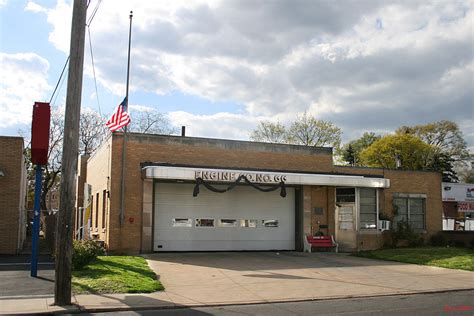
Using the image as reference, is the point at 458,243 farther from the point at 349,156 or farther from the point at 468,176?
the point at 468,176

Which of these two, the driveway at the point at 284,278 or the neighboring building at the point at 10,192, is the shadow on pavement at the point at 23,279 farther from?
the driveway at the point at 284,278

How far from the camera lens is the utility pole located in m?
10.2

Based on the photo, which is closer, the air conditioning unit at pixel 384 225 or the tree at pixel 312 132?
the air conditioning unit at pixel 384 225

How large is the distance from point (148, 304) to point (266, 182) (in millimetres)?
10917

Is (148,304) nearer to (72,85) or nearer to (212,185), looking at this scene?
(72,85)

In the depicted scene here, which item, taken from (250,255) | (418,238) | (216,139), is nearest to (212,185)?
(216,139)

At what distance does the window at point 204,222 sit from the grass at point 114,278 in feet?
17.8

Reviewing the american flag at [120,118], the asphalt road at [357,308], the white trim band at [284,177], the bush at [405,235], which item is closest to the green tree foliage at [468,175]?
the bush at [405,235]

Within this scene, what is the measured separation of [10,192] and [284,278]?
1252 cm

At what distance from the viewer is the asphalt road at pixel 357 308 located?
9789 millimetres

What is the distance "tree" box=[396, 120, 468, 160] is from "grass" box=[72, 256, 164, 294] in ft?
204

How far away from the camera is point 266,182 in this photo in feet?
67.3

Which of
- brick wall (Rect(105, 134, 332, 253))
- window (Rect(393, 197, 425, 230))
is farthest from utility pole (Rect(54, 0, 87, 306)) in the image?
window (Rect(393, 197, 425, 230))

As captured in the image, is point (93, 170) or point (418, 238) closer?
point (418, 238)
